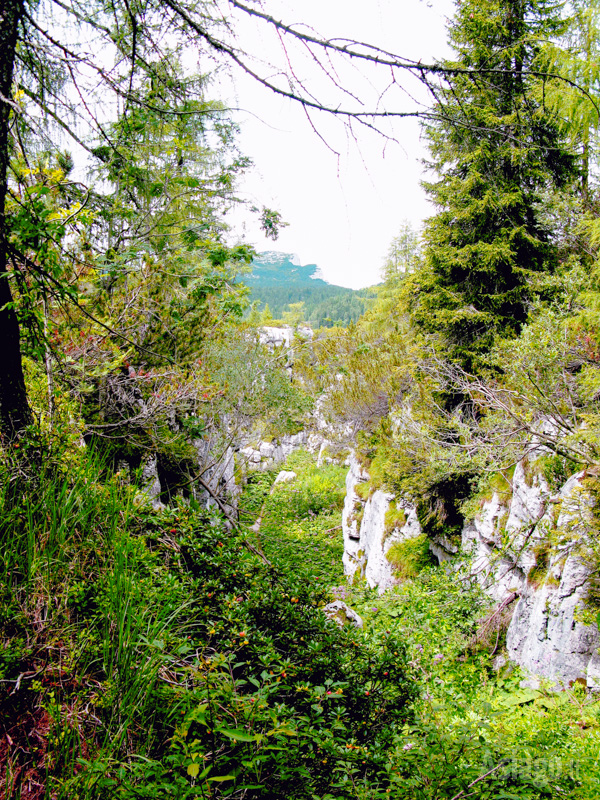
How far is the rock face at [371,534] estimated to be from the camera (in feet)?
29.4

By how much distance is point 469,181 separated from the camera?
7.78m

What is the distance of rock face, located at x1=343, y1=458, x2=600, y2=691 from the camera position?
163 inches

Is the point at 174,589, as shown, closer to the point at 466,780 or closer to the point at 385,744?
the point at 385,744

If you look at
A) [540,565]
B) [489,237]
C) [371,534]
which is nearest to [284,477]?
[371,534]

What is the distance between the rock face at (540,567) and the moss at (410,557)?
54cm

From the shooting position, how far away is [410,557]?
8531 mm

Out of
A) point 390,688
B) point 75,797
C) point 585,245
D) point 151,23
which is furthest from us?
point 585,245

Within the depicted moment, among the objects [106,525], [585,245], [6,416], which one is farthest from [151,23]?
[585,245]

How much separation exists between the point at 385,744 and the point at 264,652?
2.33 ft

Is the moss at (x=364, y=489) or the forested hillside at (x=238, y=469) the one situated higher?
the forested hillside at (x=238, y=469)

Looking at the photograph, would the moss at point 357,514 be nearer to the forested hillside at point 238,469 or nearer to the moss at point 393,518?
the forested hillside at point 238,469

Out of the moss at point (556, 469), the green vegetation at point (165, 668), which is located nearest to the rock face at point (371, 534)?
the moss at point (556, 469)

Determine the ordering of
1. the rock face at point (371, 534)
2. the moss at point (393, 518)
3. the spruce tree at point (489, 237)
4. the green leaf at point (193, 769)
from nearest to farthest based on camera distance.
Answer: the green leaf at point (193, 769)
the spruce tree at point (489, 237)
the rock face at point (371, 534)
the moss at point (393, 518)

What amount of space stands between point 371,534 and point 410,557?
5.49ft
